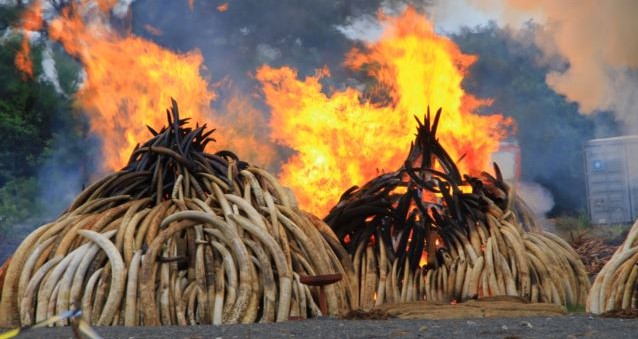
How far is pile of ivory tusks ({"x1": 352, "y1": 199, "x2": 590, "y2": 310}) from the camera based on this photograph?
39.2 ft

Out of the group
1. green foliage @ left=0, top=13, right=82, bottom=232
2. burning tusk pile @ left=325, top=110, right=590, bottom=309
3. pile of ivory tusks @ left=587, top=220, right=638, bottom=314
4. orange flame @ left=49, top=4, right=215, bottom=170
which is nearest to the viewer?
pile of ivory tusks @ left=587, top=220, right=638, bottom=314

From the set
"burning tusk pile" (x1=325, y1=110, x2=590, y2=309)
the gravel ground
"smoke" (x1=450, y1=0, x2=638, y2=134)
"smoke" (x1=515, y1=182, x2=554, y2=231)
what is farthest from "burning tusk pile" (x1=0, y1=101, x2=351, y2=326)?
"smoke" (x1=515, y1=182, x2=554, y2=231)

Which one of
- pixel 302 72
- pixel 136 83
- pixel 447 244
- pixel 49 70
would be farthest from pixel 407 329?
pixel 49 70

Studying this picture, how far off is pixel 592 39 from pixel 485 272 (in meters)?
12.2

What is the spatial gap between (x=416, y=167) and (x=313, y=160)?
272cm

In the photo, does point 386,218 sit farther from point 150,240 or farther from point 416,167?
point 150,240

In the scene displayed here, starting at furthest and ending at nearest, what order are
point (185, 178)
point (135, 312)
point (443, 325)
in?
point (185, 178), point (135, 312), point (443, 325)

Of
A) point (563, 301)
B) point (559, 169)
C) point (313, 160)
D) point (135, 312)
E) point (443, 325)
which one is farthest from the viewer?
point (559, 169)

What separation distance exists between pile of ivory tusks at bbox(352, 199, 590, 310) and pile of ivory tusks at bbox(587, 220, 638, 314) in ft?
5.91

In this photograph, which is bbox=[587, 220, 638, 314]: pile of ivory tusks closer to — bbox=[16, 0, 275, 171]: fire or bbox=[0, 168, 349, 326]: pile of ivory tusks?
bbox=[0, 168, 349, 326]: pile of ivory tusks

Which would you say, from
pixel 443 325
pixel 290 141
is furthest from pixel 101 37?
pixel 443 325

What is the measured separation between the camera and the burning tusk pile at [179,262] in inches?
376

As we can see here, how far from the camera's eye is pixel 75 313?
375 centimetres

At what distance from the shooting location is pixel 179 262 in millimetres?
9891
